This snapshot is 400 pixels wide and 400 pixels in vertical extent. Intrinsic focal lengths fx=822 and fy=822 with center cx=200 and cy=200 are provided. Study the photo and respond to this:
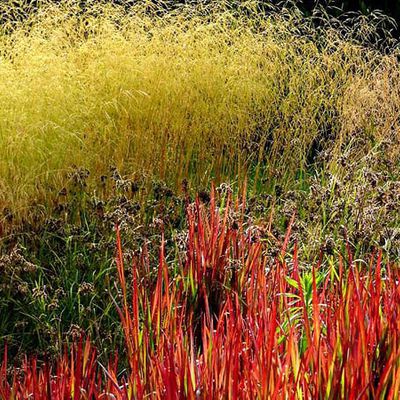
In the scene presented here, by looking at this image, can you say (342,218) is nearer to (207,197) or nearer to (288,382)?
(207,197)

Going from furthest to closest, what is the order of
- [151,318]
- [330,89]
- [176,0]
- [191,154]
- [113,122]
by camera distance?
[176,0] → [330,89] → [191,154] → [113,122] → [151,318]

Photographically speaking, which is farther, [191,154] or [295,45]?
[295,45]

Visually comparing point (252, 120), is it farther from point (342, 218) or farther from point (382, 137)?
point (342, 218)

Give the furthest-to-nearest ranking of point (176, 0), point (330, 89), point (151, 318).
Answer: point (176, 0) < point (330, 89) < point (151, 318)

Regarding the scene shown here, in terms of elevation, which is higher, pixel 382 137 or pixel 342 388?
pixel 342 388

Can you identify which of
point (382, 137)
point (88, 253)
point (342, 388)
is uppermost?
point (342, 388)

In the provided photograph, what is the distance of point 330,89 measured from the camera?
5.66 meters

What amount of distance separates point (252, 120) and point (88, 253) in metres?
1.75

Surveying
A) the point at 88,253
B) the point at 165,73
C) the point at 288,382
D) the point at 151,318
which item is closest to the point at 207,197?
the point at 88,253

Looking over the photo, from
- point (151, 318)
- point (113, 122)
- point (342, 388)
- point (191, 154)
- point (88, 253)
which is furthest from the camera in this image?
point (191, 154)

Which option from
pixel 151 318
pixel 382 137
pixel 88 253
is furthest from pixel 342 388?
pixel 382 137

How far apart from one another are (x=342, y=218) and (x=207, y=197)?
2.41ft

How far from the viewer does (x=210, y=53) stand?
5.55 metres

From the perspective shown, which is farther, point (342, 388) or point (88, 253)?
point (88, 253)
